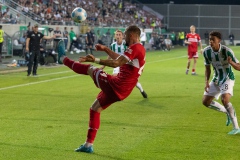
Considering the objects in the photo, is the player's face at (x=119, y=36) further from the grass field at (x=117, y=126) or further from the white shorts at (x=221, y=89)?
the white shorts at (x=221, y=89)

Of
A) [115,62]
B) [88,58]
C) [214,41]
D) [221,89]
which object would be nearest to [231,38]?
[221,89]

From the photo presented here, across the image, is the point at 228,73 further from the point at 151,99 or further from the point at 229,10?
the point at 229,10

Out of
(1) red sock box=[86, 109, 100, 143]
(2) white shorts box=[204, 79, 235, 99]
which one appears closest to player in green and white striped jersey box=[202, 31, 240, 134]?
(2) white shorts box=[204, 79, 235, 99]

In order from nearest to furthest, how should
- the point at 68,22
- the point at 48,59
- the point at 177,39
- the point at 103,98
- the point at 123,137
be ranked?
the point at 103,98, the point at 123,137, the point at 48,59, the point at 68,22, the point at 177,39

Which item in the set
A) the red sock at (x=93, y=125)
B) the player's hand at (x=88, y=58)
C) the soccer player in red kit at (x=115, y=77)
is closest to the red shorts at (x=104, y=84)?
the soccer player in red kit at (x=115, y=77)

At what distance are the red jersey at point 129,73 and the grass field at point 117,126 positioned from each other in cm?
104

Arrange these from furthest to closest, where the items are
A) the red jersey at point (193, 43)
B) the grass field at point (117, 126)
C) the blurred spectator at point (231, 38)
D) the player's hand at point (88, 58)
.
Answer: the blurred spectator at point (231, 38) → the red jersey at point (193, 43) → the grass field at point (117, 126) → the player's hand at point (88, 58)

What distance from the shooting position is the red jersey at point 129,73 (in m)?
9.73

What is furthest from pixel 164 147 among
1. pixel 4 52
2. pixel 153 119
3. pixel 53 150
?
pixel 4 52

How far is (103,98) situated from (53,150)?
46.9 inches

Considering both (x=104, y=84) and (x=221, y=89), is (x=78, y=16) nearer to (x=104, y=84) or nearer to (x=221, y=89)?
(x=221, y=89)

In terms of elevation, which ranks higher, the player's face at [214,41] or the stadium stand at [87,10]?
the stadium stand at [87,10]

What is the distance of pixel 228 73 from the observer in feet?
39.7

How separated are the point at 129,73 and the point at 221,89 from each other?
2887mm
